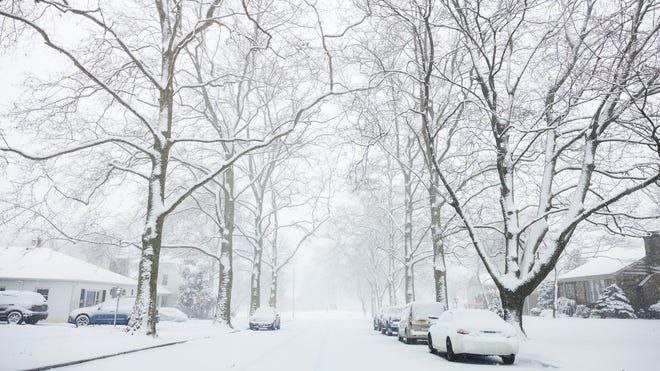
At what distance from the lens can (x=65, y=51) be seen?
13883 mm

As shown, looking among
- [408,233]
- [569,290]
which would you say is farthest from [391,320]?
[569,290]

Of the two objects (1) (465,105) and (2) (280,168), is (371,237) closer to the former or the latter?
(2) (280,168)

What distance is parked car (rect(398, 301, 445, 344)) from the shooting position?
1891cm

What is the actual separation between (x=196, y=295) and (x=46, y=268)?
17.4 metres

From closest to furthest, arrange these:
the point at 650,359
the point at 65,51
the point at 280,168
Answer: the point at 650,359 < the point at 65,51 < the point at 280,168

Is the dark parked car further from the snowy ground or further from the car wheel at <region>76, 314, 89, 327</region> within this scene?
the snowy ground

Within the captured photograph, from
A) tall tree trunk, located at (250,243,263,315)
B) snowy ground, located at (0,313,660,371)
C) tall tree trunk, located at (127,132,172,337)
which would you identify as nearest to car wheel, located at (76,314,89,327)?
tall tree trunk, located at (250,243,263,315)

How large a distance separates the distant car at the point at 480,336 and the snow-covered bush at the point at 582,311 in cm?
3313

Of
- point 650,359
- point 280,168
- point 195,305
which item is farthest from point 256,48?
point 195,305

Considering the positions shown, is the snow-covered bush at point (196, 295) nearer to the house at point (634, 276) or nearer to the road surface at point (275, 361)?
the house at point (634, 276)

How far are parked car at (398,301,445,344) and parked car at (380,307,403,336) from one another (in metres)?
5.83

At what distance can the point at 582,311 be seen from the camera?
41.1 metres

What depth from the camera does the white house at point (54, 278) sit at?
32844 mm

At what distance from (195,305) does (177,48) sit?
38131 millimetres
